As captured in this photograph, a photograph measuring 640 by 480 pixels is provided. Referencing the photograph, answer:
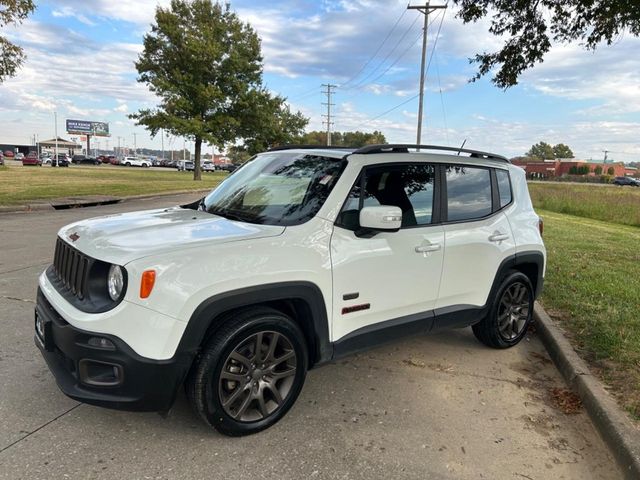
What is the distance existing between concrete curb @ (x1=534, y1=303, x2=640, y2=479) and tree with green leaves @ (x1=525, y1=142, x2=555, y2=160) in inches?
6760

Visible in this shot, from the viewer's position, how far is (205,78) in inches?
1393

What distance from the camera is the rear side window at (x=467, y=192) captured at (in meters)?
4.09

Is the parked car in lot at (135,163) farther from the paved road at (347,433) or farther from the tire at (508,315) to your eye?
the tire at (508,315)

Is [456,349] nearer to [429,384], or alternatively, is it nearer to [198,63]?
[429,384]

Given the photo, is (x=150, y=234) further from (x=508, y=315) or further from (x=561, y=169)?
(x=561, y=169)

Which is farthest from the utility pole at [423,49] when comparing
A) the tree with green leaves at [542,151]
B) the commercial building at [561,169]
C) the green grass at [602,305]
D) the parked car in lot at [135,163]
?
the tree with green leaves at [542,151]

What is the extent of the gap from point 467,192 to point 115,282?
293cm

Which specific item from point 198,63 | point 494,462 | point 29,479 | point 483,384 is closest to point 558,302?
point 483,384

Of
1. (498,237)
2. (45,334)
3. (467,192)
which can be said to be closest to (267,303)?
(45,334)

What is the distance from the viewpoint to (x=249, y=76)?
1436 inches

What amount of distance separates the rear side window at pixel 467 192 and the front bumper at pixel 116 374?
2479 mm

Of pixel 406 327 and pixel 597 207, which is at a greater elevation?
pixel 597 207

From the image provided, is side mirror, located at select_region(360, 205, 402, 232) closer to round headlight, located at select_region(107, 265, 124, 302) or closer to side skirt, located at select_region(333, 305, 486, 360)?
side skirt, located at select_region(333, 305, 486, 360)

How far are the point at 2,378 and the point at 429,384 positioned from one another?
3.19 m
